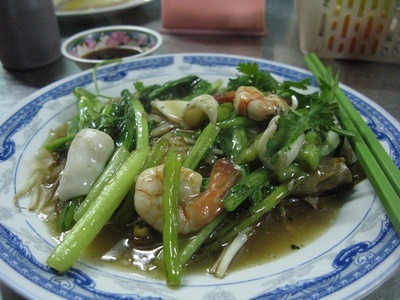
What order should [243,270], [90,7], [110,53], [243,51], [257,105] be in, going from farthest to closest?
[90,7] < [243,51] < [110,53] < [257,105] < [243,270]

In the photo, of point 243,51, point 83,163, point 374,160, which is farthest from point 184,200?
point 243,51

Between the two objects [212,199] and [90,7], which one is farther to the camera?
[90,7]

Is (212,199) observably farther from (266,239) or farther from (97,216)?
(97,216)

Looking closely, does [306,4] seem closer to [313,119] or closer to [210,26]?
[210,26]

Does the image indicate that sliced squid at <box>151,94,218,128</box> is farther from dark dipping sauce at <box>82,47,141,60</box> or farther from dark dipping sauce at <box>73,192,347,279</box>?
dark dipping sauce at <box>82,47,141,60</box>

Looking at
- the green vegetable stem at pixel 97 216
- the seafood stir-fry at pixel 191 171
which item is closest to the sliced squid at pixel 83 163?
the seafood stir-fry at pixel 191 171

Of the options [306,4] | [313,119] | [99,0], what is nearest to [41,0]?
[99,0]

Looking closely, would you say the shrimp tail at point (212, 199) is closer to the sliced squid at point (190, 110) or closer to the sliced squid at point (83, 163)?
the sliced squid at point (190, 110)
